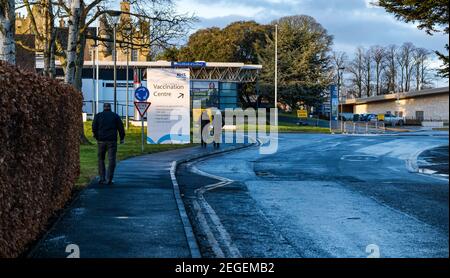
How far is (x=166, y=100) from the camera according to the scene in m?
27.8

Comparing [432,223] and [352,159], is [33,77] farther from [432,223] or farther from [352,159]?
[352,159]

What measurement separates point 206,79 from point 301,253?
2790 inches

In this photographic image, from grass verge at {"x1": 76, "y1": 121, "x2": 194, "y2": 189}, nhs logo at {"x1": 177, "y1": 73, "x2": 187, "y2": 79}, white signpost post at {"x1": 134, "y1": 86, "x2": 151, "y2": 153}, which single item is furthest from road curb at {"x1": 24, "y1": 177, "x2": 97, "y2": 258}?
nhs logo at {"x1": 177, "y1": 73, "x2": 187, "y2": 79}

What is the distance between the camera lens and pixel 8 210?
20.5 ft

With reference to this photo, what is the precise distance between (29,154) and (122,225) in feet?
7.19

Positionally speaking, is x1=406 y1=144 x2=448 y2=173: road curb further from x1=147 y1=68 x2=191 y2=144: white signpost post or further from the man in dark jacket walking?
x1=147 y1=68 x2=191 y2=144: white signpost post

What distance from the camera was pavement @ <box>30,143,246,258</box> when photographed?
24.0ft

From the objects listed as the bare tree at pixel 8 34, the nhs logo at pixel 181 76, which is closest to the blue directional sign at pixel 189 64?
the nhs logo at pixel 181 76

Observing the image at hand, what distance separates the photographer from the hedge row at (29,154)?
6199 millimetres

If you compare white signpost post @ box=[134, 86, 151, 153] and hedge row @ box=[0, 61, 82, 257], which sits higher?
white signpost post @ box=[134, 86, 151, 153]

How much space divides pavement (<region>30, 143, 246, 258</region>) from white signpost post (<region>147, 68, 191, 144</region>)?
13281 millimetres

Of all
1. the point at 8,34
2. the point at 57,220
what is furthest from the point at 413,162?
the point at 57,220

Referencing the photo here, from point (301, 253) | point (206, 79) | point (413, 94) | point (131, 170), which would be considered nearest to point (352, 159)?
point (131, 170)

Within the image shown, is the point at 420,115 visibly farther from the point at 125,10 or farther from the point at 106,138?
the point at 106,138
